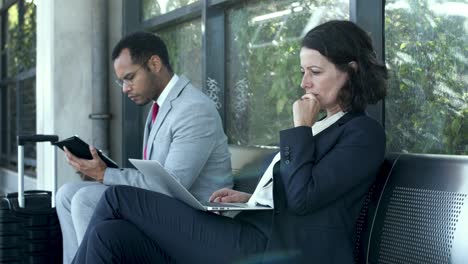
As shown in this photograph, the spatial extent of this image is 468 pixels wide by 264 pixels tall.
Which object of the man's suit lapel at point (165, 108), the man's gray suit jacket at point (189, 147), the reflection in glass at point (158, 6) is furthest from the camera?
the reflection in glass at point (158, 6)

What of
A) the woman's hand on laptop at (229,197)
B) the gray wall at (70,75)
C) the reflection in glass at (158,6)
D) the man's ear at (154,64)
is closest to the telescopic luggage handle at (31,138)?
the man's ear at (154,64)

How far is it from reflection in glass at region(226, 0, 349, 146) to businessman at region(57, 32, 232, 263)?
71cm

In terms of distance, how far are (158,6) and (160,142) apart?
8.31 ft

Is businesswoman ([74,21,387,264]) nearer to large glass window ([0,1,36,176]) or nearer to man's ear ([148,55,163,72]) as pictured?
man's ear ([148,55,163,72])

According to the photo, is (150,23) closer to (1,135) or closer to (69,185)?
(69,185)

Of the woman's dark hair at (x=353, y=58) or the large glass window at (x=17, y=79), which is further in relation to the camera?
the large glass window at (x=17, y=79)

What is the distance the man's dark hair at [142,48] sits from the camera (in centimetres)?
378

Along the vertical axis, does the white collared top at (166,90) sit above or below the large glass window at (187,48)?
below

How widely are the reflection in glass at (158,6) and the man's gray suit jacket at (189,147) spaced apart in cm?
186

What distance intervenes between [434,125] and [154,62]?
59.5 inches

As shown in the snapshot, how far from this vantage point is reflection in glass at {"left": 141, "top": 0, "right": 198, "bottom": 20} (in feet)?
17.9

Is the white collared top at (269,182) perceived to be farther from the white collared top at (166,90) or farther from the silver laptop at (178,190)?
the white collared top at (166,90)

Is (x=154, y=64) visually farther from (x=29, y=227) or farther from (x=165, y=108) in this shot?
(x=29, y=227)

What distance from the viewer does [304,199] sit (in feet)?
7.74
